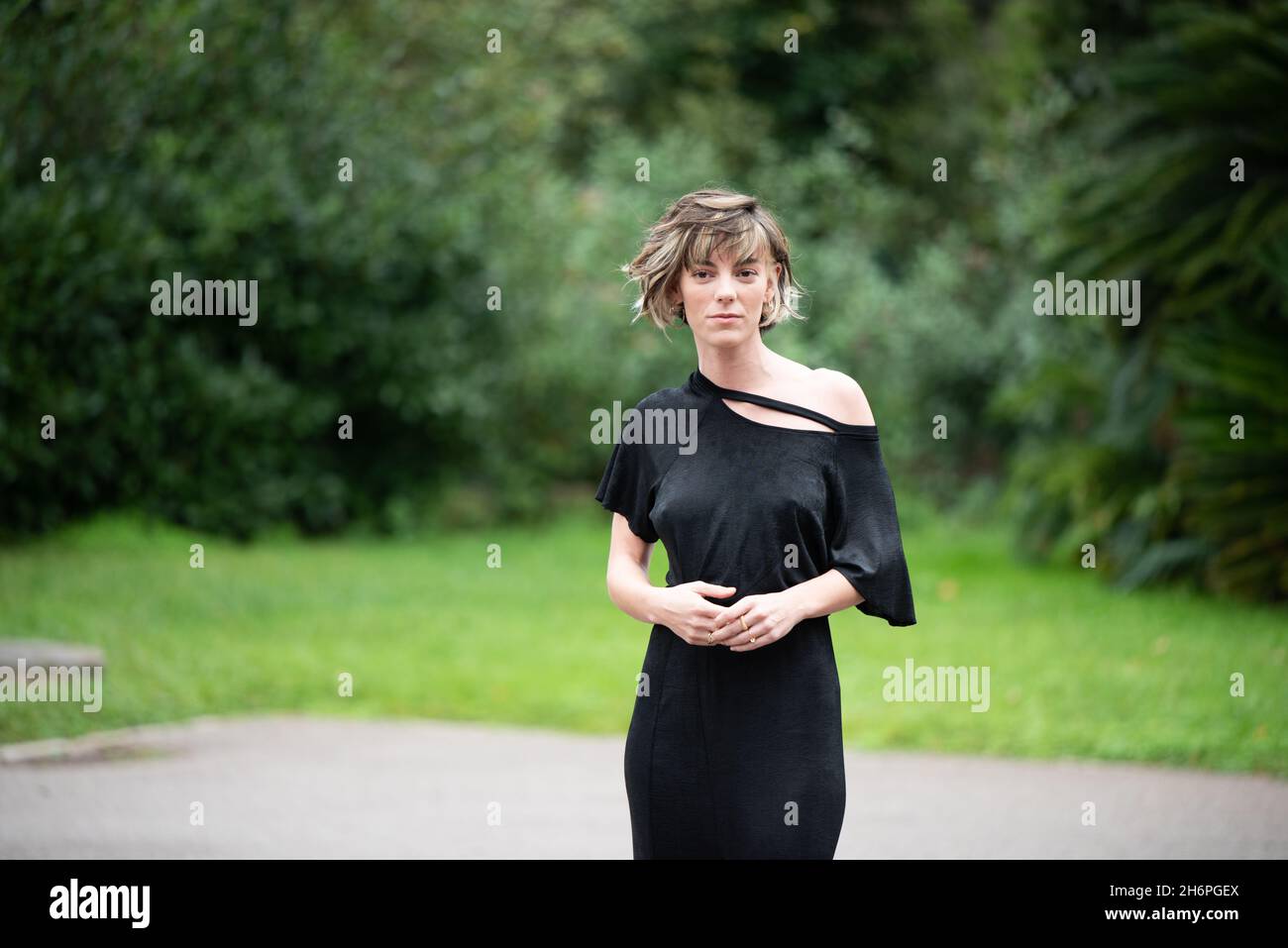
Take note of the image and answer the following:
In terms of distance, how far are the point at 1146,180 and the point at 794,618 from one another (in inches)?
385

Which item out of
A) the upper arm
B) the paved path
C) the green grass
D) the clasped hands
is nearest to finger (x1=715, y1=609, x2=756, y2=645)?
the clasped hands

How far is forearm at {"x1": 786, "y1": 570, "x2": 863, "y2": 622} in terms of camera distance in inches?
109

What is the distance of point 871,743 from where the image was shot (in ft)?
27.2

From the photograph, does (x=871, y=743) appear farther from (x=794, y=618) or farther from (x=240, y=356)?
(x=240, y=356)

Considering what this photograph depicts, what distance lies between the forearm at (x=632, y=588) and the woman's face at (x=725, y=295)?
482 mm

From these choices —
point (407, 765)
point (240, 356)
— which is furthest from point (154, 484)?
point (407, 765)

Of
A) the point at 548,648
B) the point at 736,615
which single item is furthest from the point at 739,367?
the point at 548,648

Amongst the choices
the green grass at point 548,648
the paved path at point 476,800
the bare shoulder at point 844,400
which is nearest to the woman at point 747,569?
the bare shoulder at point 844,400

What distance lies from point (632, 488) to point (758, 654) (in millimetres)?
431

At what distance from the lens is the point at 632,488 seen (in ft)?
9.95

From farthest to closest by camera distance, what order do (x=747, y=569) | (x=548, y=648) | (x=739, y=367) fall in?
(x=548, y=648), (x=739, y=367), (x=747, y=569)

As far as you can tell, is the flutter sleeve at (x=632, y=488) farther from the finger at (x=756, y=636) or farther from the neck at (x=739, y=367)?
the finger at (x=756, y=636)

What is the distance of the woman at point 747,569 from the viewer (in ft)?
9.24

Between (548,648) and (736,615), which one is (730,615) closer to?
(736,615)
